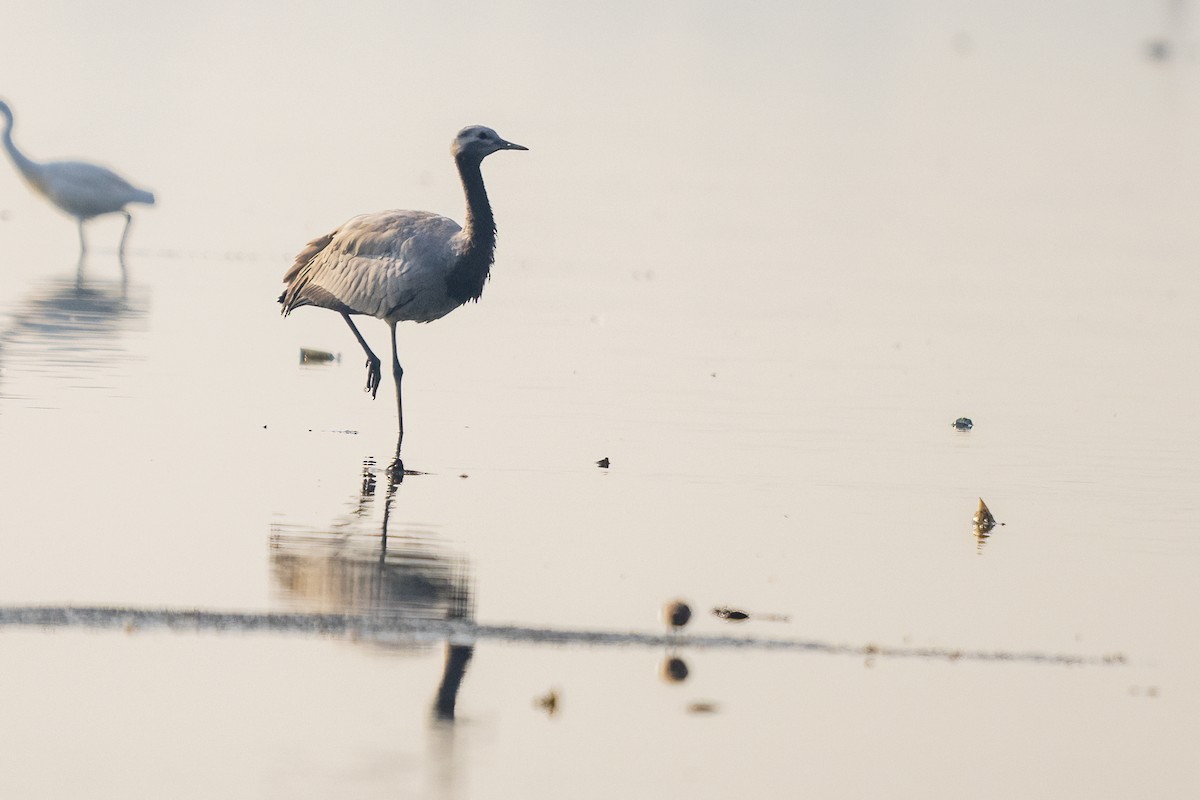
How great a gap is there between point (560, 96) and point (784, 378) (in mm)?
22897

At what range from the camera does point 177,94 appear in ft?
119

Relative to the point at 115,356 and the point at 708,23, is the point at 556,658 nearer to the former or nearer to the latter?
the point at 115,356

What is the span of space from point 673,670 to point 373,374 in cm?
578

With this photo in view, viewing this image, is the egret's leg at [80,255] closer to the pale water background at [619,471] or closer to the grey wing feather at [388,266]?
the pale water background at [619,471]

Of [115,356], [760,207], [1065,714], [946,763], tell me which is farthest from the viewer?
[760,207]

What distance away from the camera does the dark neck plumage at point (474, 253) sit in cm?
1395

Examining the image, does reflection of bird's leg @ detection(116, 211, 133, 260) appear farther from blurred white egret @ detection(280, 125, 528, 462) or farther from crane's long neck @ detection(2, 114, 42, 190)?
blurred white egret @ detection(280, 125, 528, 462)

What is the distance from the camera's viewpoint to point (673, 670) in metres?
8.70

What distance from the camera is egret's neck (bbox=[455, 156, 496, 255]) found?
14.0 metres

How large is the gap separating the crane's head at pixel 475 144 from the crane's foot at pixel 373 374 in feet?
4.54

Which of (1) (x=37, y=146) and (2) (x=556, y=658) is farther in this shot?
(1) (x=37, y=146)

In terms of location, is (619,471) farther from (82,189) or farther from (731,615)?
(82,189)

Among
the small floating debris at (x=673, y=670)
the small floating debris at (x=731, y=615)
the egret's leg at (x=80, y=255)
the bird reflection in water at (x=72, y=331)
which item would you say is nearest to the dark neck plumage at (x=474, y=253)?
the bird reflection in water at (x=72, y=331)

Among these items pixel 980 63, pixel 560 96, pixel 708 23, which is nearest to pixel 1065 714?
pixel 560 96
